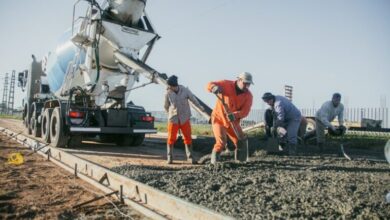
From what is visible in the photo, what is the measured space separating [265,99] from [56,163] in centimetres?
409

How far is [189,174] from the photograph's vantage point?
452 cm

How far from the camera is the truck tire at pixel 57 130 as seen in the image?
8.15m

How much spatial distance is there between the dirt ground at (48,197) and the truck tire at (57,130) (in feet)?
8.40

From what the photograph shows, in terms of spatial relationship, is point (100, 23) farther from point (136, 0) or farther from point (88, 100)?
point (88, 100)

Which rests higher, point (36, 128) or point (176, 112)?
point (176, 112)

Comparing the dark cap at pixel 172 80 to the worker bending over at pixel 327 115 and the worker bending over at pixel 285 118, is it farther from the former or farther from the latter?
the worker bending over at pixel 327 115

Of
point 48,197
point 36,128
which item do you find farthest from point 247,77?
point 36,128

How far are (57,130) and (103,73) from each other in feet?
5.96

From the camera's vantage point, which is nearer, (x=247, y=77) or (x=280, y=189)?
(x=280, y=189)

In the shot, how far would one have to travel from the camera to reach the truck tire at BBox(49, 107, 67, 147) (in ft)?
26.7

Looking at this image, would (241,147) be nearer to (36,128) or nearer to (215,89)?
(215,89)

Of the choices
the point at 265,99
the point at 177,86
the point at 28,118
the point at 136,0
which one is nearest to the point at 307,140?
the point at 265,99

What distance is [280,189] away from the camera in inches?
145

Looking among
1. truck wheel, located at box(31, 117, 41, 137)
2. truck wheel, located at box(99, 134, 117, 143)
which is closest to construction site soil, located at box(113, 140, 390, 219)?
truck wheel, located at box(99, 134, 117, 143)
